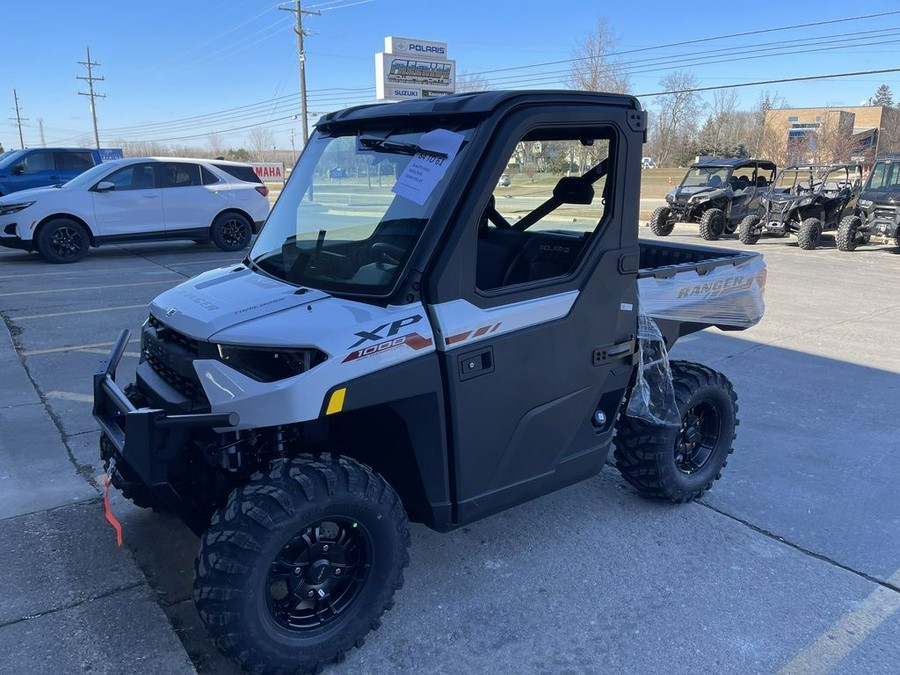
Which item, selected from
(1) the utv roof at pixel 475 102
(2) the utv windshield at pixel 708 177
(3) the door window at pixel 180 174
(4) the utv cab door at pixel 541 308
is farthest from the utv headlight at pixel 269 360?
(2) the utv windshield at pixel 708 177

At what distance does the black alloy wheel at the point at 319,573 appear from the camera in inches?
98.0

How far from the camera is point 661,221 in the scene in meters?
17.6

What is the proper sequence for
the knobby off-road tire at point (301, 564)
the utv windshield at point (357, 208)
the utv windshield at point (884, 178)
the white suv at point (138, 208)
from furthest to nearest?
the utv windshield at point (884, 178) < the white suv at point (138, 208) < the utv windshield at point (357, 208) < the knobby off-road tire at point (301, 564)

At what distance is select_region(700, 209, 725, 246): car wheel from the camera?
55.3 feet

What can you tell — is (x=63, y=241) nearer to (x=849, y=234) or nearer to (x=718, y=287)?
(x=718, y=287)

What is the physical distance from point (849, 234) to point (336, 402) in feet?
52.9

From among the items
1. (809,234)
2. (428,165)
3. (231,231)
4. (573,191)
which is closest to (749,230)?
(809,234)

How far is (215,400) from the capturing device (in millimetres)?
2377

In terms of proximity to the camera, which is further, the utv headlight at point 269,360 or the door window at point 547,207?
the door window at point 547,207

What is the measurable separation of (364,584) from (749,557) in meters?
1.93

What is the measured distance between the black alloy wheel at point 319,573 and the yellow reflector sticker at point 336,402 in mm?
395

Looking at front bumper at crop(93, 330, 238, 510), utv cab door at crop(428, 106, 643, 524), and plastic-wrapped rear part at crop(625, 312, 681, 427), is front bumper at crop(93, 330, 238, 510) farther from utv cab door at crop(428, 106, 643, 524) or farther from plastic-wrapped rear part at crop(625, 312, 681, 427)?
plastic-wrapped rear part at crop(625, 312, 681, 427)

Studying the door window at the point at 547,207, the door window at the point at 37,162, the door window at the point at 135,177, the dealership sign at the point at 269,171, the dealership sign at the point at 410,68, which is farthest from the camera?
the dealership sign at the point at 269,171

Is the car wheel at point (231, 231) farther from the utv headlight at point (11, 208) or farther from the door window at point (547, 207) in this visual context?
the door window at point (547, 207)
